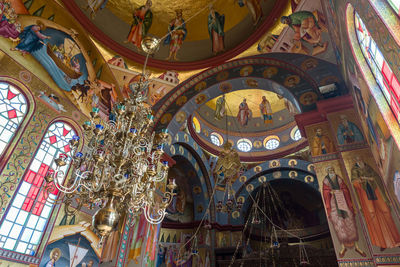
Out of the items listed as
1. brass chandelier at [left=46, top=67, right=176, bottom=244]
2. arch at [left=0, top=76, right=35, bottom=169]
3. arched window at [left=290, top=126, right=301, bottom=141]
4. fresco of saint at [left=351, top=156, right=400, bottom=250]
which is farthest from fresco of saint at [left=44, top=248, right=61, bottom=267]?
arched window at [left=290, top=126, right=301, bottom=141]

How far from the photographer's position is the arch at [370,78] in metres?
2.63

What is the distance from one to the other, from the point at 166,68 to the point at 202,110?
4.71 meters

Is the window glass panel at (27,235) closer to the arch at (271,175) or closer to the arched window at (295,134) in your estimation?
the arch at (271,175)

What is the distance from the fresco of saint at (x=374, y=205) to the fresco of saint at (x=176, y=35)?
672 cm

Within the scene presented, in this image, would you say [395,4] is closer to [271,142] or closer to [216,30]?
[216,30]

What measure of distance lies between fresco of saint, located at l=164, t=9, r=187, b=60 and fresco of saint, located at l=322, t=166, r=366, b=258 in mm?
6404

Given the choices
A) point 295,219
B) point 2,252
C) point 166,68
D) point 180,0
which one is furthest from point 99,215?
point 295,219

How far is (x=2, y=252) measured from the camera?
19.8 feet

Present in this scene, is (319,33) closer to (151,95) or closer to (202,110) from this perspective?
(151,95)

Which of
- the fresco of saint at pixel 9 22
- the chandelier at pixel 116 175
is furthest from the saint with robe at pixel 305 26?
the fresco of saint at pixel 9 22

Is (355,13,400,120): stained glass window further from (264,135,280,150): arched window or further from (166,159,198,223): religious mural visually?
(264,135,280,150): arched window

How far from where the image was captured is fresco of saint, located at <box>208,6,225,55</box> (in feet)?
28.9

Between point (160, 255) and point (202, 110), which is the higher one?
point (202, 110)

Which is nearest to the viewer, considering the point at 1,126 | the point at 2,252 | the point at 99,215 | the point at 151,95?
the point at 99,215
